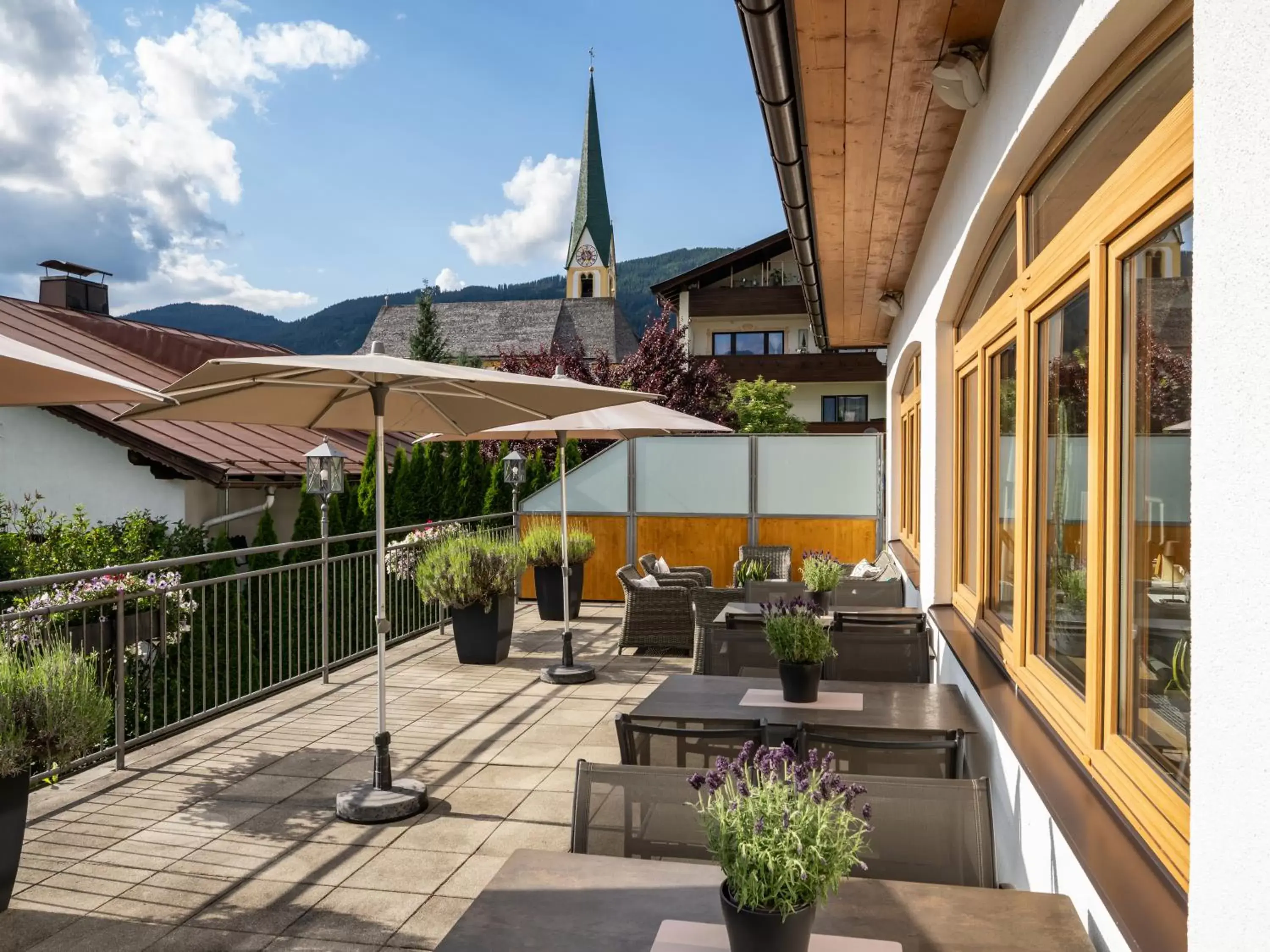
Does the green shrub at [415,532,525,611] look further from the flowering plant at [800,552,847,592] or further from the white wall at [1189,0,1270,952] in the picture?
the white wall at [1189,0,1270,952]

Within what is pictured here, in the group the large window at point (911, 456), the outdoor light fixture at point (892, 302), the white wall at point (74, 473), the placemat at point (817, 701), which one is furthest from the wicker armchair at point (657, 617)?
the white wall at point (74, 473)

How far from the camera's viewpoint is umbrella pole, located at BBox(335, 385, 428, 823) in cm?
426

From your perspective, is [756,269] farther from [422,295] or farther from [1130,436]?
[422,295]

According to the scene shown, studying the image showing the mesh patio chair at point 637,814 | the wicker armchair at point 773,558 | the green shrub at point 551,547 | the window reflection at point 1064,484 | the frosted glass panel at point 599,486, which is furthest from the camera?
the frosted glass panel at point 599,486

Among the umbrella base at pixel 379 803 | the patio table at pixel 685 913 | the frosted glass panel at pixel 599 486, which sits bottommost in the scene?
the umbrella base at pixel 379 803

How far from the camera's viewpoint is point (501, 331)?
2418 inches

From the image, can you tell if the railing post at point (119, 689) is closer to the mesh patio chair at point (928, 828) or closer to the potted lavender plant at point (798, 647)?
the potted lavender plant at point (798, 647)

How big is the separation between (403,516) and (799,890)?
12639 mm

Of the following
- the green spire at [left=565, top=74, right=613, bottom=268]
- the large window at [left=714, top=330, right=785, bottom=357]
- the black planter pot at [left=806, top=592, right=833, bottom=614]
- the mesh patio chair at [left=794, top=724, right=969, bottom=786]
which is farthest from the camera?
the green spire at [left=565, top=74, right=613, bottom=268]

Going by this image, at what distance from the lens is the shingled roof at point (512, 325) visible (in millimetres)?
59844

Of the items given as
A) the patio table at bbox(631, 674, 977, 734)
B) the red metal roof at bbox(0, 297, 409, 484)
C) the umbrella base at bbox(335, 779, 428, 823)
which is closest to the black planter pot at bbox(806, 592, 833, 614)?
the patio table at bbox(631, 674, 977, 734)

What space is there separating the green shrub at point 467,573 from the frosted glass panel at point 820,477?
4.04m

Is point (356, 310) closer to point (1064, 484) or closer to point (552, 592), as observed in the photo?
point (552, 592)

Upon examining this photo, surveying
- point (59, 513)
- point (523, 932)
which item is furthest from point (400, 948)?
point (59, 513)
